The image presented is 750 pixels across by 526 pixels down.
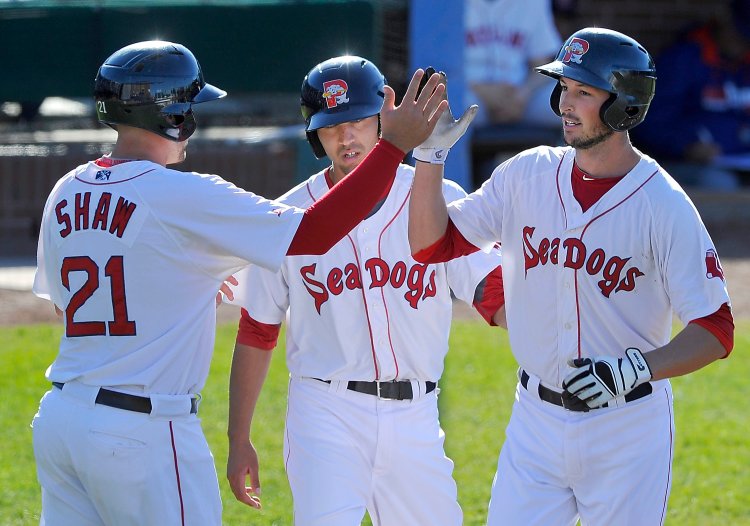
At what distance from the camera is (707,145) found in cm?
1334

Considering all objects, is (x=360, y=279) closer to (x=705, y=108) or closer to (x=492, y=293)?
(x=492, y=293)

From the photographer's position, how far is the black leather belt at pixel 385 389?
391 cm

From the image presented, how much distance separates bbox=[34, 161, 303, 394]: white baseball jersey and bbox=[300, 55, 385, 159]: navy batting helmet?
745 mm

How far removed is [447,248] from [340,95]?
643 millimetres

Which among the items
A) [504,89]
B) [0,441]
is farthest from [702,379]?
[504,89]

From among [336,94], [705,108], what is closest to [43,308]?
[336,94]

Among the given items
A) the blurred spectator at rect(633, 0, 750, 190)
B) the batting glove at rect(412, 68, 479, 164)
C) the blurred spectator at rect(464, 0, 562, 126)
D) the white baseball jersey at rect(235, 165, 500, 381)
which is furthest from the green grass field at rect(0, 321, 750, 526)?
the blurred spectator at rect(633, 0, 750, 190)

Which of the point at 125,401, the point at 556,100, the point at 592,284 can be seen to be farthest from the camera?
the point at 556,100

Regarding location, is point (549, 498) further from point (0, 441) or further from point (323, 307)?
point (0, 441)

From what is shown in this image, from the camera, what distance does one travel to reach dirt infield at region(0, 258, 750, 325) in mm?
9180

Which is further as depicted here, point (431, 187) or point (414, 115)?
point (431, 187)

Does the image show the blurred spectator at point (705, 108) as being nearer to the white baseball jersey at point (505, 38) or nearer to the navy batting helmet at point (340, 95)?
the white baseball jersey at point (505, 38)

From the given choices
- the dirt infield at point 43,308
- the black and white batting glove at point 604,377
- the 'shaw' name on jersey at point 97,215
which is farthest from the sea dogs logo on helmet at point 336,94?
the dirt infield at point 43,308

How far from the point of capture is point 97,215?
10.7ft
